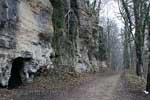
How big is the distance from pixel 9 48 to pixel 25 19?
2804mm

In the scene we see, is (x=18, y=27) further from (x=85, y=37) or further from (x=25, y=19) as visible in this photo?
(x=85, y=37)

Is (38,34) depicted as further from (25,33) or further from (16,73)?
(16,73)

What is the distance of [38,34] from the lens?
57.5 feet

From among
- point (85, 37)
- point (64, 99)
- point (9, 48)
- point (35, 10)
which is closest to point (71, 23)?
point (85, 37)

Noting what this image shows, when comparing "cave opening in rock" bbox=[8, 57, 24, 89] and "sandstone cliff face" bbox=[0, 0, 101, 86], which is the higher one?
"sandstone cliff face" bbox=[0, 0, 101, 86]

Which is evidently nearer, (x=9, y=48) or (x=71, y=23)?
(x=9, y=48)

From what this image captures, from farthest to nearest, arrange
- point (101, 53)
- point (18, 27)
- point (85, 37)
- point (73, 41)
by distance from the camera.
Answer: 1. point (101, 53)
2. point (85, 37)
3. point (73, 41)
4. point (18, 27)

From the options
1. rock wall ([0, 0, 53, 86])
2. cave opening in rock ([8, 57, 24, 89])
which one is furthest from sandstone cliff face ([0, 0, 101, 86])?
cave opening in rock ([8, 57, 24, 89])

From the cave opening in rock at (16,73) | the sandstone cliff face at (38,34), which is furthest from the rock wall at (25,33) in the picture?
the cave opening in rock at (16,73)

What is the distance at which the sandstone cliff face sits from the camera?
13586mm

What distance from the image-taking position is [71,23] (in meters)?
26.1

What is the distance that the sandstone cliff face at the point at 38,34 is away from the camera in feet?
44.6

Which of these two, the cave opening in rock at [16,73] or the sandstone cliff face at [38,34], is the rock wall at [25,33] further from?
the cave opening in rock at [16,73]

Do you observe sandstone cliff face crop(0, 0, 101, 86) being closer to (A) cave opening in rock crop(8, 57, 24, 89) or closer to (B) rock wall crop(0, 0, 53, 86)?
(B) rock wall crop(0, 0, 53, 86)
